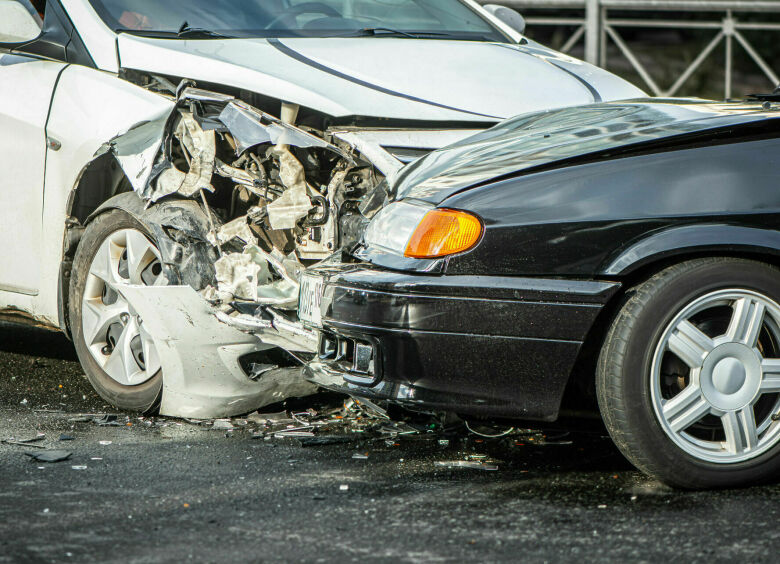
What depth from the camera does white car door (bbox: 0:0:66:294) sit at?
16.5 ft

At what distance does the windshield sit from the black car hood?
136 cm

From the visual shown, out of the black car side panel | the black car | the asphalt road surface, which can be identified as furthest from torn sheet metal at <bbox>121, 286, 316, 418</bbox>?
the black car side panel

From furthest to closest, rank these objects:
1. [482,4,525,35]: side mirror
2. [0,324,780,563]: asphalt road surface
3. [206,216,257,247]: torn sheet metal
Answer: [482,4,525,35]: side mirror
[206,216,257,247]: torn sheet metal
[0,324,780,563]: asphalt road surface

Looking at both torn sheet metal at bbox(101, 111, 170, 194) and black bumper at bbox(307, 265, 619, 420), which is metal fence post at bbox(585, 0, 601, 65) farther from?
black bumper at bbox(307, 265, 619, 420)

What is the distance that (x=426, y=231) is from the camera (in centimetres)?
372

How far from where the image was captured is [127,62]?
4.95 m

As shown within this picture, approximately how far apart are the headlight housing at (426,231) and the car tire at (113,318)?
3.72 ft

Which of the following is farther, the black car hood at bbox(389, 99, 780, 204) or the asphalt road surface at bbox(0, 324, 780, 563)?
the black car hood at bbox(389, 99, 780, 204)

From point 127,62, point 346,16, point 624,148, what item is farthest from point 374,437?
point 346,16

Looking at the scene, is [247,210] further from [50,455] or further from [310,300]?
[50,455]

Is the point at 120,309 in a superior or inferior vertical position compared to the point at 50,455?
superior

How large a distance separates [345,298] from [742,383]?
121cm

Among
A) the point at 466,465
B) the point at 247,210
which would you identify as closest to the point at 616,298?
the point at 466,465

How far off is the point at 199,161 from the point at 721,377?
2.10m
